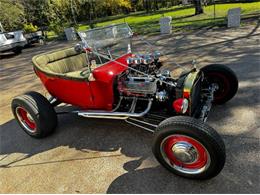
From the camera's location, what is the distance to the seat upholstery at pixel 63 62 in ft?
13.2

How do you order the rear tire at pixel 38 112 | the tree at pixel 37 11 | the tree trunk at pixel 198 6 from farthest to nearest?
the tree at pixel 37 11
the tree trunk at pixel 198 6
the rear tire at pixel 38 112

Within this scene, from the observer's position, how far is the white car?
11867mm

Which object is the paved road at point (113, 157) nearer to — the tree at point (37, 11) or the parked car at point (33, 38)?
the parked car at point (33, 38)

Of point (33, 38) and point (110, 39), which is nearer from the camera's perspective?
point (110, 39)

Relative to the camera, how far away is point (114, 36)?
379 cm

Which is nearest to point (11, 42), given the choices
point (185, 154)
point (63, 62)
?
point (63, 62)

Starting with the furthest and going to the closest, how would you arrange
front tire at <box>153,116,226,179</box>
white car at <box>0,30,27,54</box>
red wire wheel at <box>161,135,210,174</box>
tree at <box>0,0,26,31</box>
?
tree at <box>0,0,26,31</box>, white car at <box>0,30,27,54</box>, red wire wheel at <box>161,135,210,174</box>, front tire at <box>153,116,226,179</box>

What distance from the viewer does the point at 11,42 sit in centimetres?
1213

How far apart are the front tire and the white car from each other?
11822 millimetres

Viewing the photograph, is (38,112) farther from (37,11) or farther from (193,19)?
(37,11)

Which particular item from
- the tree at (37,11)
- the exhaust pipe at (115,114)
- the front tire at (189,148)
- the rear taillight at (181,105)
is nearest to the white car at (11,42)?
the tree at (37,11)

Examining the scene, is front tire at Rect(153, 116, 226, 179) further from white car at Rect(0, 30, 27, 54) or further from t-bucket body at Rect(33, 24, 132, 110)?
white car at Rect(0, 30, 27, 54)

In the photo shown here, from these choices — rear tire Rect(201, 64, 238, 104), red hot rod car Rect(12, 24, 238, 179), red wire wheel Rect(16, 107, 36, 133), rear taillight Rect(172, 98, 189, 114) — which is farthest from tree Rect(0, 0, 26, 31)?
rear taillight Rect(172, 98, 189, 114)

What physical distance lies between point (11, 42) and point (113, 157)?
11404 mm
